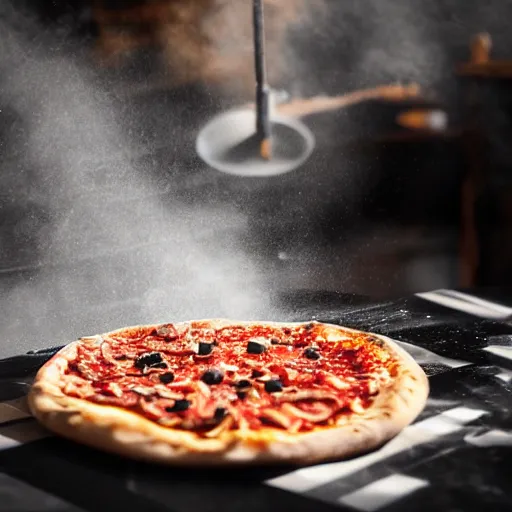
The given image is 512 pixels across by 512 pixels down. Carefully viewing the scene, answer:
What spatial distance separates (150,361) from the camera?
220 centimetres

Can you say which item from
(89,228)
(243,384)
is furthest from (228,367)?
(89,228)

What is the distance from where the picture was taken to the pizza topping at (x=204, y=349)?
2299 mm

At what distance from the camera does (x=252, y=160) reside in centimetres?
308

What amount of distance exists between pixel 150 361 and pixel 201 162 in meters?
0.98

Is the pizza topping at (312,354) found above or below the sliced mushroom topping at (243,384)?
below

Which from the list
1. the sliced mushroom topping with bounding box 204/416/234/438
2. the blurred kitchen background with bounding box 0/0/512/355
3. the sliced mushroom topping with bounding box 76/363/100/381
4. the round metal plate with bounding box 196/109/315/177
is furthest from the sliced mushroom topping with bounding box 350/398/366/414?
the round metal plate with bounding box 196/109/315/177

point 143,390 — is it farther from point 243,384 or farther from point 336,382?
point 336,382

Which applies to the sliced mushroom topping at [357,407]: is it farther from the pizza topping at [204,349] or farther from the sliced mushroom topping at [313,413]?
the pizza topping at [204,349]

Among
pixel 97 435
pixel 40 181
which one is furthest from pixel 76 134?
pixel 97 435

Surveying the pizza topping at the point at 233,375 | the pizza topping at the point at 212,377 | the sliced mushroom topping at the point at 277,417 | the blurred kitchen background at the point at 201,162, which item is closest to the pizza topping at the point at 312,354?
the pizza topping at the point at 233,375

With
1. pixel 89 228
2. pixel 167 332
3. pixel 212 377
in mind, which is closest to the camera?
pixel 212 377

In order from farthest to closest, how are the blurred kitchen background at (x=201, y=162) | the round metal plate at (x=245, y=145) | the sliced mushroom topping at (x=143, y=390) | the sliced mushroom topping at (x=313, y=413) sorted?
the round metal plate at (x=245, y=145)
the blurred kitchen background at (x=201, y=162)
the sliced mushroom topping at (x=143, y=390)
the sliced mushroom topping at (x=313, y=413)

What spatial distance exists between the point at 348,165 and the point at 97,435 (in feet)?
6.46

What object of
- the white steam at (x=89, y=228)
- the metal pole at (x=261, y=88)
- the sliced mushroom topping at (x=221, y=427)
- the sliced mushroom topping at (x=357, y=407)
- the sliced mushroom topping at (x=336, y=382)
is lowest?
the sliced mushroom topping at (x=357, y=407)
